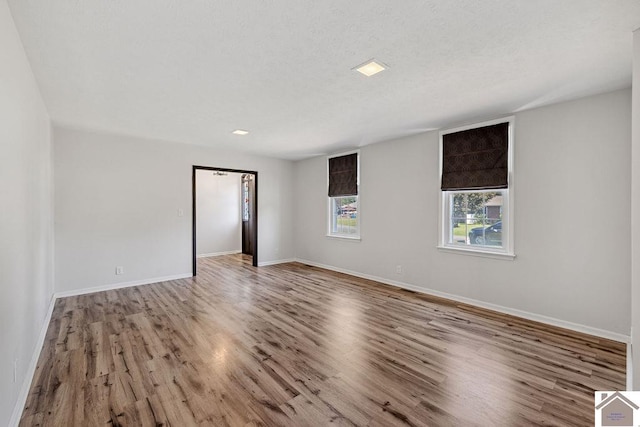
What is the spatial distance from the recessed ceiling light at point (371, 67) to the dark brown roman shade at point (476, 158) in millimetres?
2102

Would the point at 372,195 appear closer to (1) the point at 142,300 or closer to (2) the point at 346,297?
(2) the point at 346,297

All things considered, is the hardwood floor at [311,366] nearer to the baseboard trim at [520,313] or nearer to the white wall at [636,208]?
the baseboard trim at [520,313]

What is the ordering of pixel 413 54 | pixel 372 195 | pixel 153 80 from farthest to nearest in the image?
pixel 372 195 → pixel 153 80 → pixel 413 54

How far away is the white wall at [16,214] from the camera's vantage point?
5.18ft

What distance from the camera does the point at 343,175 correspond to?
579cm

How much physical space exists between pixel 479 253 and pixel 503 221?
1.69 ft

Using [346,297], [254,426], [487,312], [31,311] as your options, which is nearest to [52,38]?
[31,311]

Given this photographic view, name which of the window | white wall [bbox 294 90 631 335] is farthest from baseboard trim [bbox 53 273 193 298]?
white wall [bbox 294 90 631 335]

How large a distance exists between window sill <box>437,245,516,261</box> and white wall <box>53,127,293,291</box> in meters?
4.44

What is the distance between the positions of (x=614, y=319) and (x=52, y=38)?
5493mm

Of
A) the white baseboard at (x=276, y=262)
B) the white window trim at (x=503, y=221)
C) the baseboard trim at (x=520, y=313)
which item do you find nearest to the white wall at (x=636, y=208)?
the baseboard trim at (x=520, y=313)

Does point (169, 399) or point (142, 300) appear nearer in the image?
point (169, 399)

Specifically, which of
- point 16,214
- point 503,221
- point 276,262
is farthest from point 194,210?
point 503,221

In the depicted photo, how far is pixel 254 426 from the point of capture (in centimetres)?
170
